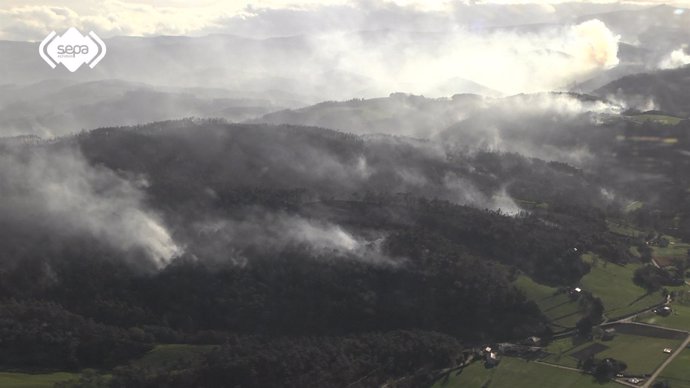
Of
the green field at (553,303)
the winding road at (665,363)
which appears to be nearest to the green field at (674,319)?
the winding road at (665,363)

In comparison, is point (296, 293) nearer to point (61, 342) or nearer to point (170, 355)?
point (170, 355)

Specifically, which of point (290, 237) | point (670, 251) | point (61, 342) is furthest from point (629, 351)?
point (61, 342)

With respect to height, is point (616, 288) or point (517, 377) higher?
point (616, 288)

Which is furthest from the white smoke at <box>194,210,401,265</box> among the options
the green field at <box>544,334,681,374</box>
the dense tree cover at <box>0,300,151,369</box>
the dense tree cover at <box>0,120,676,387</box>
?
the green field at <box>544,334,681,374</box>

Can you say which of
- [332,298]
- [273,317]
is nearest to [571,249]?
[332,298]

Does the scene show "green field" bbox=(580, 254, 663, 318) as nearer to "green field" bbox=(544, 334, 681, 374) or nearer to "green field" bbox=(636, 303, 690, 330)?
"green field" bbox=(636, 303, 690, 330)

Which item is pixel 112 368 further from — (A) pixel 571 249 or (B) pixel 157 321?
(A) pixel 571 249
